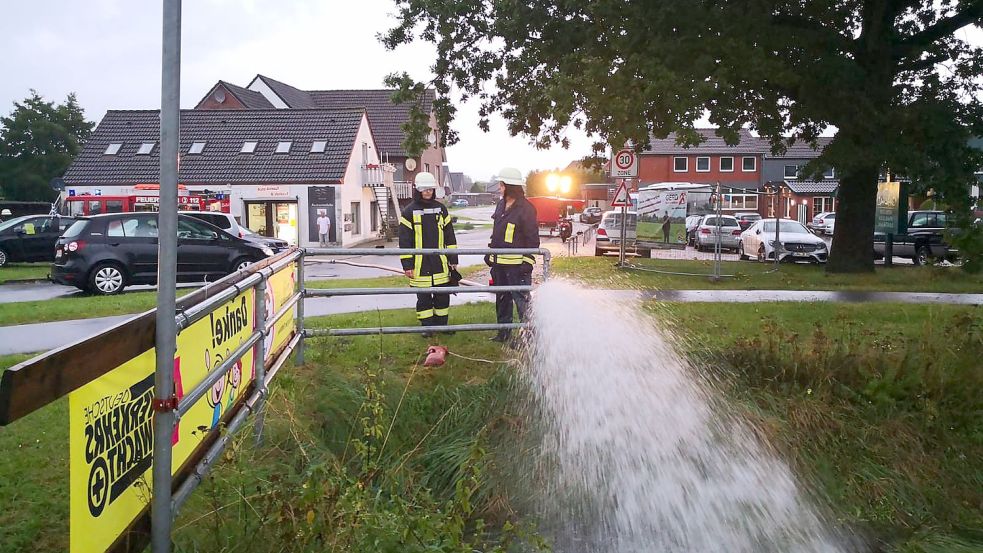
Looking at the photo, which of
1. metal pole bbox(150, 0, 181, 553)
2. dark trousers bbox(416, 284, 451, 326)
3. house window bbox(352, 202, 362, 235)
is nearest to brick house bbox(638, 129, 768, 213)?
house window bbox(352, 202, 362, 235)

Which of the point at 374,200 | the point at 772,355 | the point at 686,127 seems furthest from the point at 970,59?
the point at 374,200

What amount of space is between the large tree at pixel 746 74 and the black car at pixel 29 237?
1342cm

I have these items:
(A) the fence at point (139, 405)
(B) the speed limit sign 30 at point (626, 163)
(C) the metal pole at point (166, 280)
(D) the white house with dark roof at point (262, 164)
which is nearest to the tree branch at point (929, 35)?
(B) the speed limit sign 30 at point (626, 163)

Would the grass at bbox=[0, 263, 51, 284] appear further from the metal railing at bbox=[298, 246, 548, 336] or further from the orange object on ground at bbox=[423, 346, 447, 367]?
the orange object on ground at bbox=[423, 346, 447, 367]

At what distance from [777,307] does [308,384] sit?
318 inches

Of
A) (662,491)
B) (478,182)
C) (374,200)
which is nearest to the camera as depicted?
(662,491)

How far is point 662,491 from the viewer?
664 centimetres

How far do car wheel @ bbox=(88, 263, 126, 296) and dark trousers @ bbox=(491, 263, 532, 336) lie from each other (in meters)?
10.7

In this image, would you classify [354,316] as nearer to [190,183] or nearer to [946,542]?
[946,542]

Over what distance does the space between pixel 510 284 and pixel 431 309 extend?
914 mm

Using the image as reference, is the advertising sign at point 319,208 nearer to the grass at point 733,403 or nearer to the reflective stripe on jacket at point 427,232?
the grass at point 733,403

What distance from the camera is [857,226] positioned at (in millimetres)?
20922

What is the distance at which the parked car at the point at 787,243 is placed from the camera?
26.9m

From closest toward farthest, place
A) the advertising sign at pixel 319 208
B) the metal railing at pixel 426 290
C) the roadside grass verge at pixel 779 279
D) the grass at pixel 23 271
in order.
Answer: the metal railing at pixel 426 290
the roadside grass verge at pixel 779 279
the grass at pixel 23 271
the advertising sign at pixel 319 208
